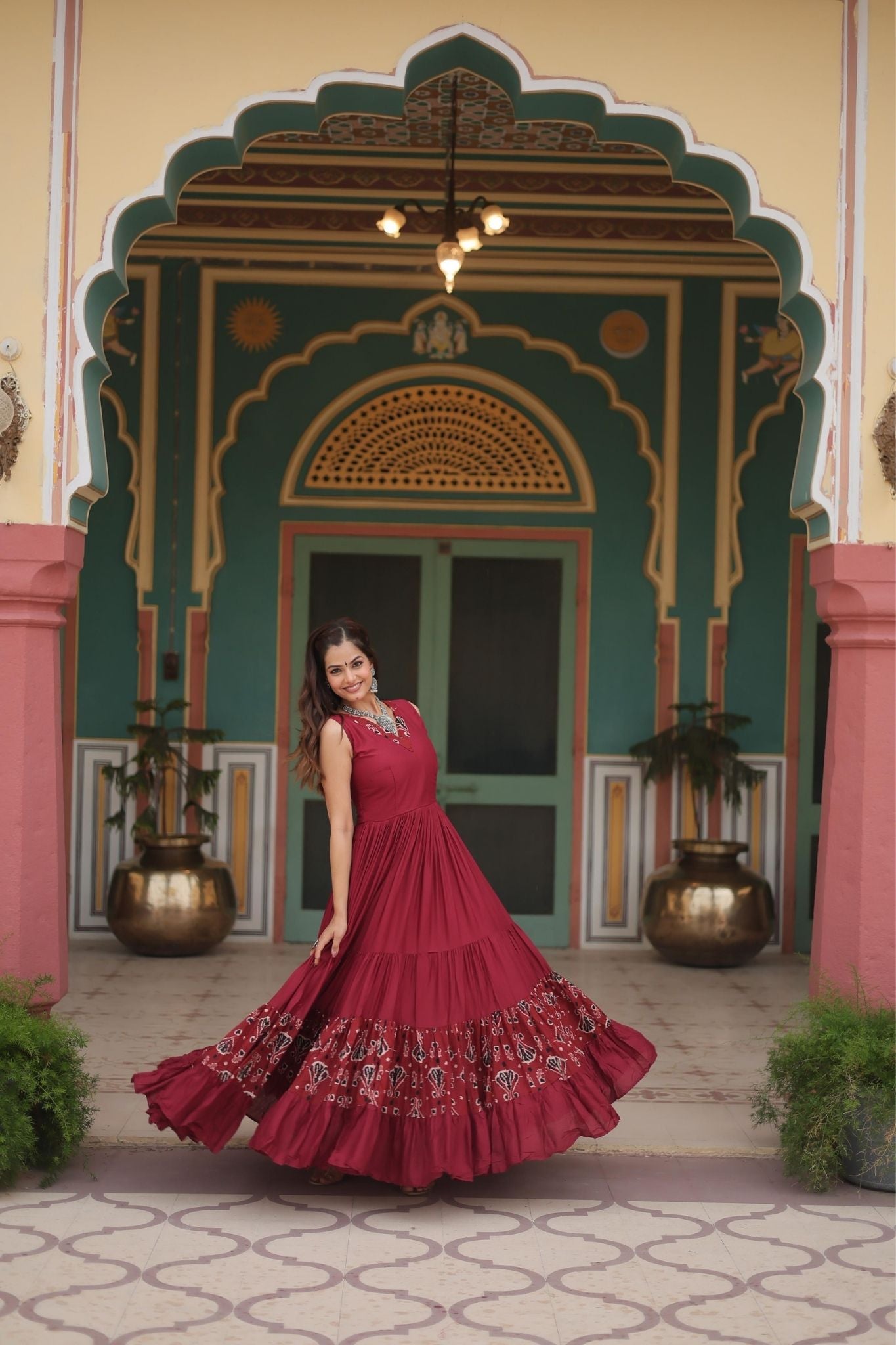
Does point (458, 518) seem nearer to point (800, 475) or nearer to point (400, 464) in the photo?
point (400, 464)

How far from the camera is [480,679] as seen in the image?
777 cm

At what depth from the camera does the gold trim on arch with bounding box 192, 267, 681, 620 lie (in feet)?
25.0

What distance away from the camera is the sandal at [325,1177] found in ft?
13.2

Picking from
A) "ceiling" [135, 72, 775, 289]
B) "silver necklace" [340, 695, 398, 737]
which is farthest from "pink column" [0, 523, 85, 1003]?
"ceiling" [135, 72, 775, 289]

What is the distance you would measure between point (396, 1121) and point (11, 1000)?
126 cm

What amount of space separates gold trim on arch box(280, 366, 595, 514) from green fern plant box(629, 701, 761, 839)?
1.30 meters

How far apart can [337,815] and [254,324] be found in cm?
434

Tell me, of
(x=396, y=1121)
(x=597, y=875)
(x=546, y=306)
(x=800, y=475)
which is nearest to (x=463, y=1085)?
(x=396, y=1121)

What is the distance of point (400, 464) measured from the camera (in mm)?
7695

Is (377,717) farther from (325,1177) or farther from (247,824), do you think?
(247,824)

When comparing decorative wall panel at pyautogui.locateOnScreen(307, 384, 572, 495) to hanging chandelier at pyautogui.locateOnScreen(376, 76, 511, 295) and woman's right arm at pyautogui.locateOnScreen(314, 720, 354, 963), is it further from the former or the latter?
woman's right arm at pyautogui.locateOnScreen(314, 720, 354, 963)

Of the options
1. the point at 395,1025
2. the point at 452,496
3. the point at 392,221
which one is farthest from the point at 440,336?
the point at 395,1025

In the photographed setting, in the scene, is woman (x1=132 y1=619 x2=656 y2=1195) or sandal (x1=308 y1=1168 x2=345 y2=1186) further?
sandal (x1=308 y1=1168 x2=345 y2=1186)

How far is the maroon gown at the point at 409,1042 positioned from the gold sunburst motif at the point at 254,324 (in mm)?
4061
